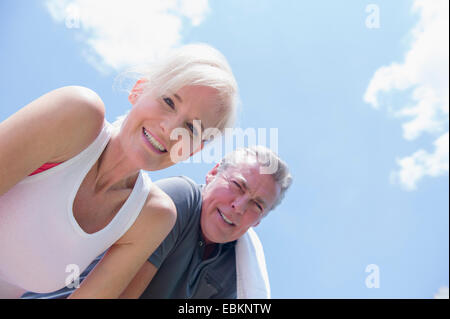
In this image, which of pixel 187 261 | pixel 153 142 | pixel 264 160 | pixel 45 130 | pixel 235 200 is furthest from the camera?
pixel 264 160

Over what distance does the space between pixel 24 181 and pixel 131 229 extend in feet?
1.54

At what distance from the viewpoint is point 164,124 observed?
1286mm

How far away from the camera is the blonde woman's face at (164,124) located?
4.27ft

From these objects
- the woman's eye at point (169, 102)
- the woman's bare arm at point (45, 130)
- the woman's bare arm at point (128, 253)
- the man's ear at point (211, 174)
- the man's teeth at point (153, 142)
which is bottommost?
the woman's bare arm at point (128, 253)

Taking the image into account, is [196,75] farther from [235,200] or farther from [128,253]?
[235,200]

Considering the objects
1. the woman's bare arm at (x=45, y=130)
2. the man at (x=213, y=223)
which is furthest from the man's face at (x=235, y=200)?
the woman's bare arm at (x=45, y=130)

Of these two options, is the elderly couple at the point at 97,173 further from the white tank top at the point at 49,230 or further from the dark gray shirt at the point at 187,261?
the dark gray shirt at the point at 187,261

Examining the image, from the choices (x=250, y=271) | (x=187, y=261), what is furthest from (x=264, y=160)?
(x=187, y=261)

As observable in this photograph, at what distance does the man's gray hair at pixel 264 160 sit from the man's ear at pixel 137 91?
1165mm

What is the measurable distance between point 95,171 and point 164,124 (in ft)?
1.18

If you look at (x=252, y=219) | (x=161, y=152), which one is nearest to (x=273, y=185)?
(x=252, y=219)

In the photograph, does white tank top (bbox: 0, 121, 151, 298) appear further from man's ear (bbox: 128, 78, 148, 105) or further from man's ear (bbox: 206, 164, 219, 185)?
man's ear (bbox: 206, 164, 219, 185)

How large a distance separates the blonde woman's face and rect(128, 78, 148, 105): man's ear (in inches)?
4.8

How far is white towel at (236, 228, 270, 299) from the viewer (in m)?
2.13
